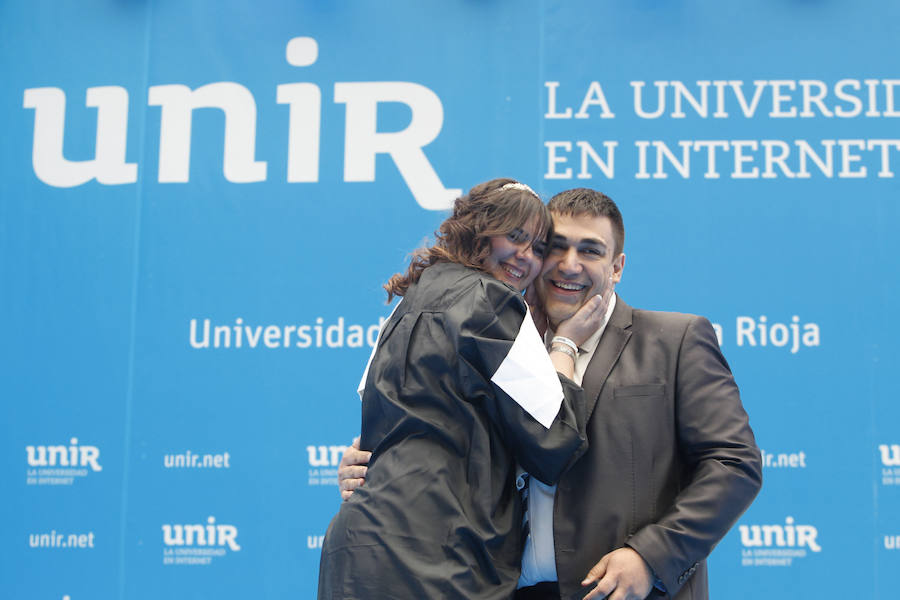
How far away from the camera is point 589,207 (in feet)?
7.38

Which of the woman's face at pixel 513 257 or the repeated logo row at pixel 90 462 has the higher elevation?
the woman's face at pixel 513 257

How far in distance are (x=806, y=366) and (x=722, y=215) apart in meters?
0.75

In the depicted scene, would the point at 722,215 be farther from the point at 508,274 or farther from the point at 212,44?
the point at 212,44

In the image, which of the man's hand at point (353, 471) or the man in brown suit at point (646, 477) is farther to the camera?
the man's hand at point (353, 471)

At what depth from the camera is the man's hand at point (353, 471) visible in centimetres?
203

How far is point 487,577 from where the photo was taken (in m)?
1.83

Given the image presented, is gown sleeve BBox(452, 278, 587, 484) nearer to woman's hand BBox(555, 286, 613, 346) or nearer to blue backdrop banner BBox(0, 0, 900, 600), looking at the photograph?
woman's hand BBox(555, 286, 613, 346)

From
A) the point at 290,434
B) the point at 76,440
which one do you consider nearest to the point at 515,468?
the point at 290,434

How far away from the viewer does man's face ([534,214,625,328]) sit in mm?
2217

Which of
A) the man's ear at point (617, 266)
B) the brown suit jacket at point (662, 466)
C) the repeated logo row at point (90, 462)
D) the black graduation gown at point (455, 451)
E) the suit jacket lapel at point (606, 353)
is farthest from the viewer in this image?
the repeated logo row at point (90, 462)

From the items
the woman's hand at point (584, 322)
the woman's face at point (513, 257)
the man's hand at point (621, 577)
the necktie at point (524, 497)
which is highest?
the woman's face at point (513, 257)

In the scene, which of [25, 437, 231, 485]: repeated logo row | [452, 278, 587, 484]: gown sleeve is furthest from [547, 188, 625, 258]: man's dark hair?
[25, 437, 231, 485]: repeated logo row

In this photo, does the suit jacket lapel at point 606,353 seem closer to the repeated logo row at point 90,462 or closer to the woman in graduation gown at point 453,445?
the woman in graduation gown at point 453,445

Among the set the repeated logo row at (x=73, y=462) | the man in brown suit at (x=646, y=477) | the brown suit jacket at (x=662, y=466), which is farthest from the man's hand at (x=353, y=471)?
the repeated logo row at (x=73, y=462)
